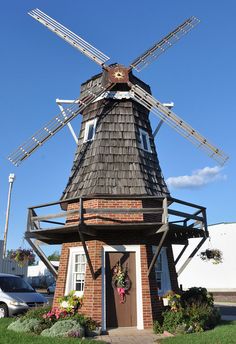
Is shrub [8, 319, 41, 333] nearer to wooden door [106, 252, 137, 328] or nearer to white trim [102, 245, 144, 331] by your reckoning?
white trim [102, 245, 144, 331]

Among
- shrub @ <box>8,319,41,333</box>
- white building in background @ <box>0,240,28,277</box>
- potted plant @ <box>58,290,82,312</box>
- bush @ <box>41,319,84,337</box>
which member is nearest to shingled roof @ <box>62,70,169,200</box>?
potted plant @ <box>58,290,82,312</box>

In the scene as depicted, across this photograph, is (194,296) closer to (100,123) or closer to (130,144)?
(130,144)

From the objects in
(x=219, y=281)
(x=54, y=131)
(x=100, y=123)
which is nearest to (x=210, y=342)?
(x=100, y=123)

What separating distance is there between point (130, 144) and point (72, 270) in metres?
4.62

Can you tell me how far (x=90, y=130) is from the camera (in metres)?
14.6

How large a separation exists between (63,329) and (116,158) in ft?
18.6

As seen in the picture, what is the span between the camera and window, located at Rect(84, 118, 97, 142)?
14.3m

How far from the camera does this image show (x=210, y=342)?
29.8 feet

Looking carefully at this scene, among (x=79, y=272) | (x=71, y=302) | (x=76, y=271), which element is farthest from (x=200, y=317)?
(x=76, y=271)

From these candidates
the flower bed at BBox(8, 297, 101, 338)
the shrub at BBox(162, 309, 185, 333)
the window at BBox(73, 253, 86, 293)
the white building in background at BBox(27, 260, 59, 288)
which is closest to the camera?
the flower bed at BBox(8, 297, 101, 338)

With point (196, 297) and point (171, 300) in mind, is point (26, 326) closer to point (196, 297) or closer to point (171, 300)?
point (171, 300)

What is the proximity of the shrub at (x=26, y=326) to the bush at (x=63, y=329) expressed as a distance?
526mm

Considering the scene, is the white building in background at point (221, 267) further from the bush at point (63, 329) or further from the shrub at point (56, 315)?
the bush at point (63, 329)

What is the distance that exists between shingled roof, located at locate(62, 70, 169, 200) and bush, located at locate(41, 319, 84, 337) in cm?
387
